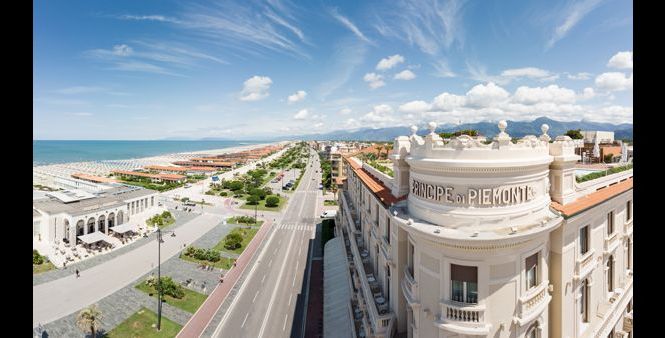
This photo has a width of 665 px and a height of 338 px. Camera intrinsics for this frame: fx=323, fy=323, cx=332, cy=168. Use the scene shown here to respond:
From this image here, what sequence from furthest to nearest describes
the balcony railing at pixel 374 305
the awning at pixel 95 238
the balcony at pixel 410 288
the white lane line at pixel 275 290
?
the awning at pixel 95 238 < the white lane line at pixel 275 290 < the balcony railing at pixel 374 305 < the balcony at pixel 410 288

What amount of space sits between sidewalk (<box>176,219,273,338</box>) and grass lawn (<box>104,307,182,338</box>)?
1.15m

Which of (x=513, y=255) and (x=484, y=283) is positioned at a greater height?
(x=513, y=255)

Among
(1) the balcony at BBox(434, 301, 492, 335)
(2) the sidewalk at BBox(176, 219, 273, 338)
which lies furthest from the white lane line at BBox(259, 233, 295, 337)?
(1) the balcony at BBox(434, 301, 492, 335)

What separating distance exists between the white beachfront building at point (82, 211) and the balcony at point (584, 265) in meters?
66.4

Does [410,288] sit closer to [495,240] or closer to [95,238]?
[495,240]

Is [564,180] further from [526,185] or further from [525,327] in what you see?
[525,327]

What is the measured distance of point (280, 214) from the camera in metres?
75.8

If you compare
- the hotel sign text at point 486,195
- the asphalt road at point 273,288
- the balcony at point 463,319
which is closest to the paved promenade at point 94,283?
the asphalt road at point 273,288

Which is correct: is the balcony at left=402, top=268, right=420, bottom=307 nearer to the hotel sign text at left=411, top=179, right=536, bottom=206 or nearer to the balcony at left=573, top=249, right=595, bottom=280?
the hotel sign text at left=411, top=179, right=536, bottom=206

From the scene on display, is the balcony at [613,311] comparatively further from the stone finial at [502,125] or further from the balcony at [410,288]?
the stone finial at [502,125]

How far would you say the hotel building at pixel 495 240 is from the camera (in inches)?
502
